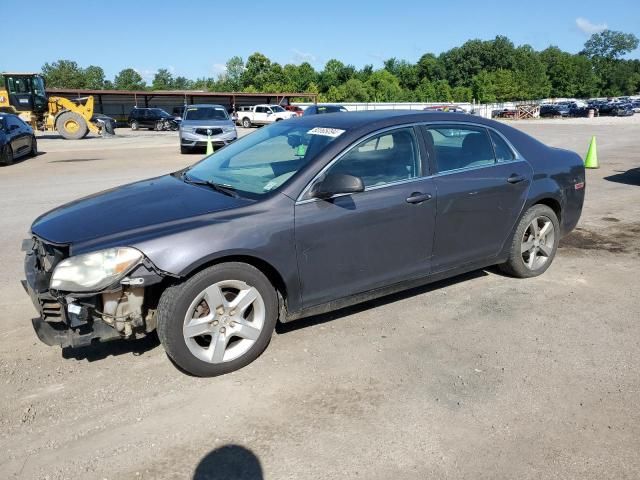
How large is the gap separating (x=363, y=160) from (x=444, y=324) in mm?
1434

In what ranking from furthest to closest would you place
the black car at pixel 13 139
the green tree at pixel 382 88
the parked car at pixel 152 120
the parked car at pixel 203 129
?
the green tree at pixel 382 88 < the parked car at pixel 152 120 < the parked car at pixel 203 129 < the black car at pixel 13 139

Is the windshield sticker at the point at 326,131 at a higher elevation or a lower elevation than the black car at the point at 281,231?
higher

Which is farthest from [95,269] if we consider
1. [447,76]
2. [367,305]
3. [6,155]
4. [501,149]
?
[447,76]

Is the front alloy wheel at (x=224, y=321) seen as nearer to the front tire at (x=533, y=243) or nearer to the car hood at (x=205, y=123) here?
the front tire at (x=533, y=243)

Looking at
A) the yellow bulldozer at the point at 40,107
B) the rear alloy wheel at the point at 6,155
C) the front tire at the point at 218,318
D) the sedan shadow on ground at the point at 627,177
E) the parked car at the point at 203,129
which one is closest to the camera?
the front tire at the point at 218,318

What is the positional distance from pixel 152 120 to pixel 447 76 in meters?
93.0

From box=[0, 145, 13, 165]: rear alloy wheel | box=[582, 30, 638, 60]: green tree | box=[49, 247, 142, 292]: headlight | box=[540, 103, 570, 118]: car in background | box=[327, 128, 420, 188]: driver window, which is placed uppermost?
box=[582, 30, 638, 60]: green tree

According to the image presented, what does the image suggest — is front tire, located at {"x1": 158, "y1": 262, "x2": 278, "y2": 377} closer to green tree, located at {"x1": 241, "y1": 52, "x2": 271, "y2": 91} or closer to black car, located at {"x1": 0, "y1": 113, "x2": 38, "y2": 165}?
black car, located at {"x1": 0, "y1": 113, "x2": 38, "y2": 165}

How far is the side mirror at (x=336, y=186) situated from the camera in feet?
11.7

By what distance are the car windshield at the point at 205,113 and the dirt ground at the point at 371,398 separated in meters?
15.5

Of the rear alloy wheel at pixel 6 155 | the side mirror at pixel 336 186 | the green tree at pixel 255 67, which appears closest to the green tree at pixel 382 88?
A: the green tree at pixel 255 67

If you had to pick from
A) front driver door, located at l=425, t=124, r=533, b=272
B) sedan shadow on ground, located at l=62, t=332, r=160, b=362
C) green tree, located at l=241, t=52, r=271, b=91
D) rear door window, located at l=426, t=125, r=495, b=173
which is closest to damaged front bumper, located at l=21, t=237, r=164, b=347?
sedan shadow on ground, located at l=62, t=332, r=160, b=362

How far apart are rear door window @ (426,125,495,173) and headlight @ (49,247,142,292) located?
2463 millimetres

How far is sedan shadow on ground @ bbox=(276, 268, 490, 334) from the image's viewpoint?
4.24 metres
